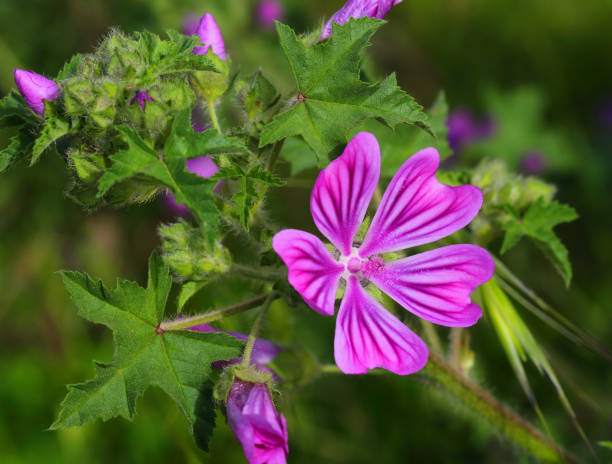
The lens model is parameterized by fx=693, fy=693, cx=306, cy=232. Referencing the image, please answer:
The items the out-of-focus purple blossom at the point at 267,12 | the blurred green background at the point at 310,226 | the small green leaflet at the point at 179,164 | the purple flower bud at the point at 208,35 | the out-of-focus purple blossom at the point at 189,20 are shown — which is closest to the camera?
the small green leaflet at the point at 179,164

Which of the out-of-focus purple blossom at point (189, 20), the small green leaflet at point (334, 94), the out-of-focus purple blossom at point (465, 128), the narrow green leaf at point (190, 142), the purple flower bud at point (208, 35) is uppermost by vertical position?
the out-of-focus purple blossom at point (189, 20)

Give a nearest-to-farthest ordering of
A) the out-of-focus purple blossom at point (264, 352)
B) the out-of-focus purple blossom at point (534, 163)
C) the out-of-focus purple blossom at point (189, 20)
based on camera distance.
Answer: the out-of-focus purple blossom at point (264, 352) → the out-of-focus purple blossom at point (189, 20) → the out-of-focus purple blossom at point (534, 163)

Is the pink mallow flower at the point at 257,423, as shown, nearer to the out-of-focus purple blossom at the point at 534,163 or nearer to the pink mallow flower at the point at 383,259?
the pink mallow flower at the point at 383,259

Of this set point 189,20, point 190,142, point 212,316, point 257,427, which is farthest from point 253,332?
point 189,20

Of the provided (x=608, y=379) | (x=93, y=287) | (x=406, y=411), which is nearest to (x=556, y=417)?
(x=608, y=379)

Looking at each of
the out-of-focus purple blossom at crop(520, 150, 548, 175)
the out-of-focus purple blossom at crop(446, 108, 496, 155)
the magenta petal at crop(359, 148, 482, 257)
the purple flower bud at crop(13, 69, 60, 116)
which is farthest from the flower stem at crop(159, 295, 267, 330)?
the out-of-focus purple blossom at crop(520, 150, 548, 175)

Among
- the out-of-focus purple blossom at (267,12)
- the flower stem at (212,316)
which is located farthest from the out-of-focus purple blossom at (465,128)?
the flower stem at (212,316)
